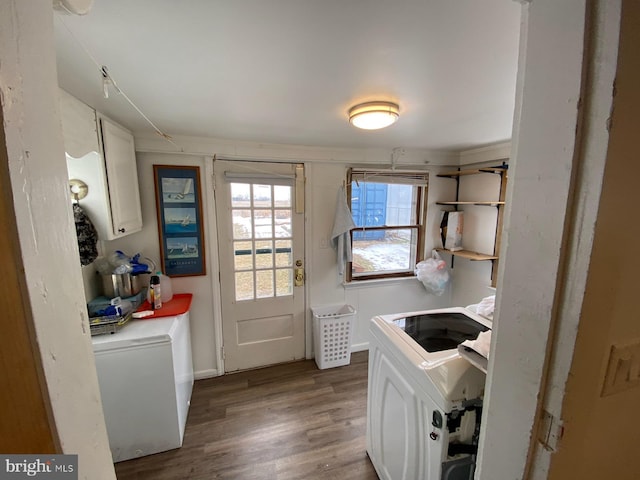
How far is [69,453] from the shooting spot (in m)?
0.37

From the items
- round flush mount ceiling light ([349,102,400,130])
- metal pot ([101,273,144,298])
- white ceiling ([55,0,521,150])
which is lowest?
metal pot ([101,273,144,298])

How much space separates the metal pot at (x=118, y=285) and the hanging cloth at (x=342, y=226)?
1.70 m

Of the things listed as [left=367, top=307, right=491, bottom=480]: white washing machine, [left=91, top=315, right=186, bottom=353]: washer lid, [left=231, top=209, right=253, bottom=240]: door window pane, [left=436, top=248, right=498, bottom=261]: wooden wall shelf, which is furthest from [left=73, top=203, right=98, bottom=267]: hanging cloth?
[left=436, top=248, right=498, bottom=261]: wooden wall shelf

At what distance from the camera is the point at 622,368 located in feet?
1.72

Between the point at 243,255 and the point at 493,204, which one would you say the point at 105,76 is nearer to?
the point at 243,255

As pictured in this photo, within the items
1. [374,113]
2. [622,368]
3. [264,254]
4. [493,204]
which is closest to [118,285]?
[264,254]

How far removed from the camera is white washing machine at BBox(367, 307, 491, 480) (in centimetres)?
98

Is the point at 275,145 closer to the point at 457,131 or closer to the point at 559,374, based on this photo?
the point at 457,131

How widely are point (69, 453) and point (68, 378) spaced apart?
0.34 ft

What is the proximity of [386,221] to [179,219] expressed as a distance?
1993mm

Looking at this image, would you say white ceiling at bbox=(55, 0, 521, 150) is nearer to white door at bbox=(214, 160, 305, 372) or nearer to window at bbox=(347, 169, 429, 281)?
white door at bbox=(214, 160, 305, 372)

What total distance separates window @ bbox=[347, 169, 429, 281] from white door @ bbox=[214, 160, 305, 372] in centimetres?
60

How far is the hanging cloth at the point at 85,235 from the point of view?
1505mm

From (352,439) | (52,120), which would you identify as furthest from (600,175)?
(352,439)
